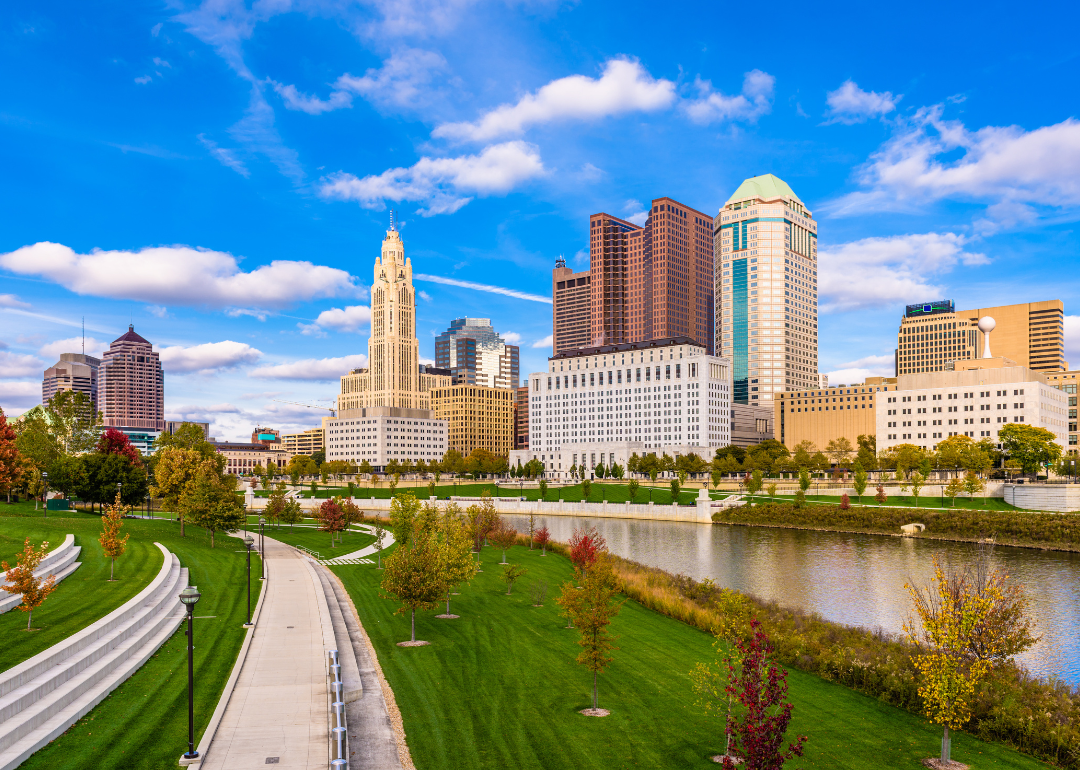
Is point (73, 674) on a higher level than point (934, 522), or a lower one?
higher

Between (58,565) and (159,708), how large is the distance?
17980 millimetres

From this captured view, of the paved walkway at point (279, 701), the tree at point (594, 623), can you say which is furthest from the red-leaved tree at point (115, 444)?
the tree at point (594, 623)

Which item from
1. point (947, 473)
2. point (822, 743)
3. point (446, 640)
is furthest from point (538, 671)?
point (947, 473)

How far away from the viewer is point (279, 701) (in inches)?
836

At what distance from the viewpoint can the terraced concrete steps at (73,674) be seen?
675 inches

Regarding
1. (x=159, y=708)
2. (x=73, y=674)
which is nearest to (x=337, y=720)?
(x=159, y=708)

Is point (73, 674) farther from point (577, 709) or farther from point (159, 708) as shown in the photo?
point (577, 709)

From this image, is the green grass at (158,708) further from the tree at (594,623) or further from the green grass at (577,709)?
the tree at (594,623)

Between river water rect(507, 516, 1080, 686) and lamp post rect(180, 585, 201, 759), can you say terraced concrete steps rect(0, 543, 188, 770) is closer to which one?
lamp post rect(180, 585, 201, 759)

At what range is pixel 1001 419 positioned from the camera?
522 feet

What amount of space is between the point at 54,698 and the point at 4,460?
5341cm

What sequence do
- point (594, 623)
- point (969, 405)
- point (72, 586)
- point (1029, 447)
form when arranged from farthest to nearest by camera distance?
point (969, 405) → point (1029, 447) → point (72, 586) → point (594, 623)

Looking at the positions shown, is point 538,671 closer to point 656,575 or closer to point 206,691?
point 206,691

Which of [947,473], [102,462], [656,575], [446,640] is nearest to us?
[446,640]
